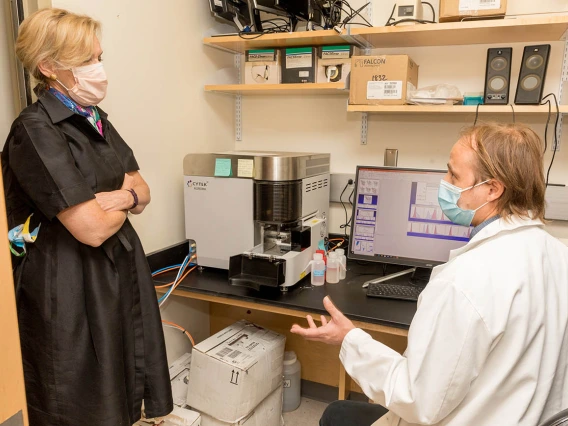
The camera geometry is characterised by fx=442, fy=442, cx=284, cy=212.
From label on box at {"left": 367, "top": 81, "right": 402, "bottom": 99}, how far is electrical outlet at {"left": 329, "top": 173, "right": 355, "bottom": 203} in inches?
20.7

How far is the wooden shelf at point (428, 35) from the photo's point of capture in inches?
67.2

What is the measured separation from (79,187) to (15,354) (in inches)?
22.8

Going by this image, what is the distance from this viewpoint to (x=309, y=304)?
5.43ft

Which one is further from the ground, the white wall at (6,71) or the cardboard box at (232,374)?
the white wall at (6,71)

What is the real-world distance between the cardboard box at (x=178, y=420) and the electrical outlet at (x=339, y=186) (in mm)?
1255

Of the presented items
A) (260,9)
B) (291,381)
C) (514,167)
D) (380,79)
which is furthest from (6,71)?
(291,381)

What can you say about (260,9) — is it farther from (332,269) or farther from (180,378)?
(180,378)

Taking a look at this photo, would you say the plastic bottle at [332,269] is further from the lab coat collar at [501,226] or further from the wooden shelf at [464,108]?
the lab coat collar at [501,226]

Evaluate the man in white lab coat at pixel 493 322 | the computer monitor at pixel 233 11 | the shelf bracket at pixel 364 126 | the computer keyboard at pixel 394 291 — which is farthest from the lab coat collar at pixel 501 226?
the computer monitor at pixel 233 11

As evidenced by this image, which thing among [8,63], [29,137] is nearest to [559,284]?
[29,137]

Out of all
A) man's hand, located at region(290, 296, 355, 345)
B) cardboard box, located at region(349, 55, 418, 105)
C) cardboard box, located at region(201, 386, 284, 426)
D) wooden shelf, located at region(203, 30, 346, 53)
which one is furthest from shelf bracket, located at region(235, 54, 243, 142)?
man's hand, located at region(290, 296, 355, 345)

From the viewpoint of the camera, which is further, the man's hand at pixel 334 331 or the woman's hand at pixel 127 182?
the woman's hand at pixel 127 182

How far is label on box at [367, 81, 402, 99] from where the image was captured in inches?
74.6

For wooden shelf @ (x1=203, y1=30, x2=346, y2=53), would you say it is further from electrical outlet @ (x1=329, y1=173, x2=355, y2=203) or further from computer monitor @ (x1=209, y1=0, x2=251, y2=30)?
electrical outlet @ (x1=329, y1=173, x2=355, y2=203)
